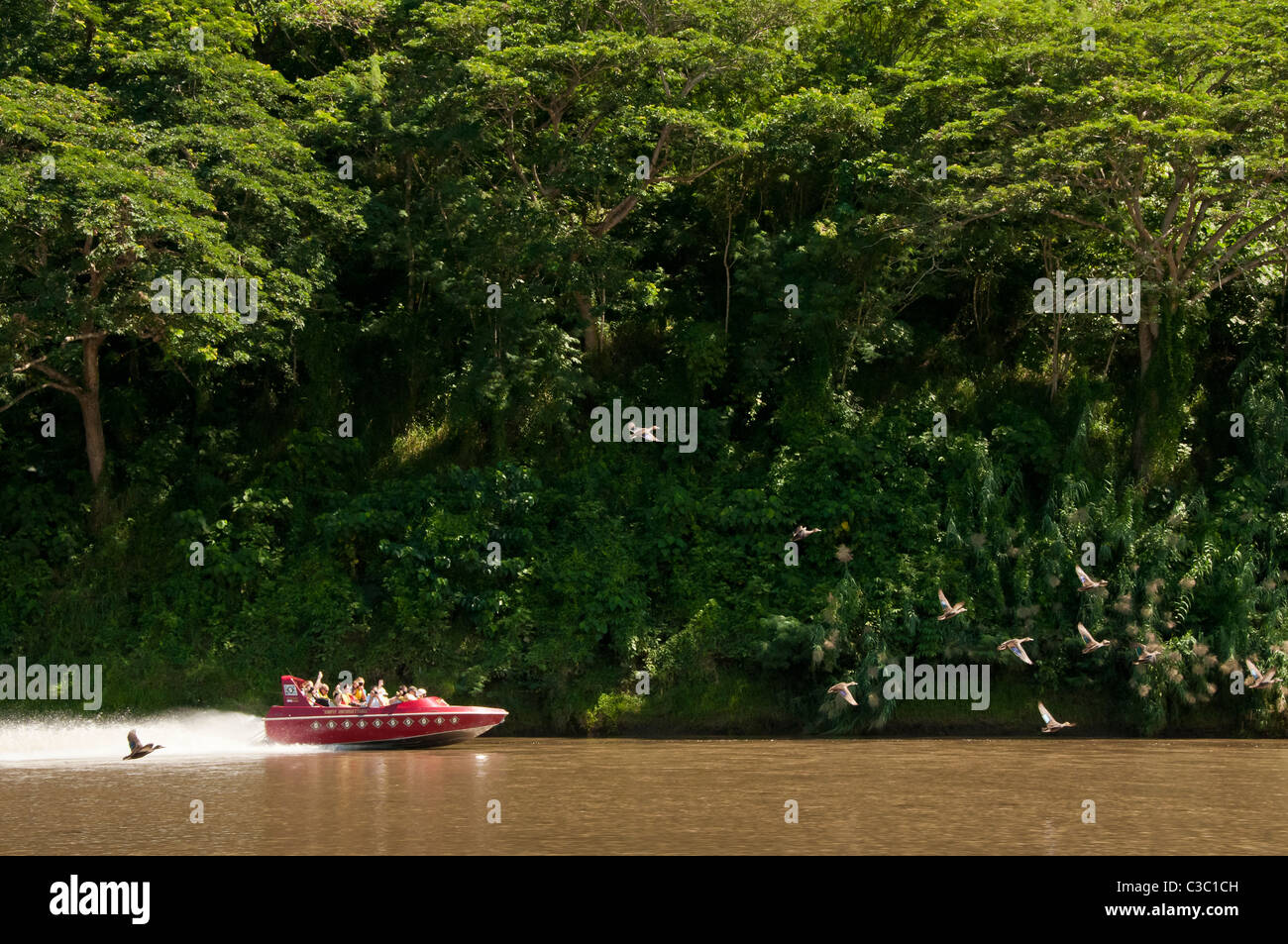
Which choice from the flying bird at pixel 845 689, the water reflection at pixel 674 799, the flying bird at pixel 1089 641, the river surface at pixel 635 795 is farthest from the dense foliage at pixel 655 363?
the water reflection at pixel 674 799

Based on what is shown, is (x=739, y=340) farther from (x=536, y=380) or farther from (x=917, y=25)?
(x=917, y=25)

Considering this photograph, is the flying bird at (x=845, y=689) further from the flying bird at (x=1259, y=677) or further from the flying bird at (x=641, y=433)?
the flying bird at (x=1259, y=677)

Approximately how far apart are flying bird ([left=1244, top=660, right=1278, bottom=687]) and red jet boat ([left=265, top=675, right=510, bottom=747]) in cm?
1182

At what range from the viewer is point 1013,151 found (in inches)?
849

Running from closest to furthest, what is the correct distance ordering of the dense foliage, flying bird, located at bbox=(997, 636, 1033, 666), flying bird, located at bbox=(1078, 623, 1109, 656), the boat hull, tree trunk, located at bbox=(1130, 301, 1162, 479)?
the boat hull → flying bird, located at bbox=(1078, 623, 1109, 656) → flying bird, located at bbox=(997, 636, 1033, 666) → the dense foliage → tree trunk, located at bbox=(1130, 301, 1162, 479)

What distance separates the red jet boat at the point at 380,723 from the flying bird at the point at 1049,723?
26.8 feet

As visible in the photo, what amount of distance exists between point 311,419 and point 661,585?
7995 millimetres

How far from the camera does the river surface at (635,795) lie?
12344 mm

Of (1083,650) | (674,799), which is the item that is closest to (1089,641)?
(1083,650)

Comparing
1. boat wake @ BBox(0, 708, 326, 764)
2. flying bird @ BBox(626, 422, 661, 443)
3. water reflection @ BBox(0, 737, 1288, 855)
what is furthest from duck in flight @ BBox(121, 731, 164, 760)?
flying bird @ BBox(626, 422, 661, 443)

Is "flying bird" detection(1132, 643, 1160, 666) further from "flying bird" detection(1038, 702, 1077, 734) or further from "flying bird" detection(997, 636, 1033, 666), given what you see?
"flying bird" detection(997, 636, 1033, 666)

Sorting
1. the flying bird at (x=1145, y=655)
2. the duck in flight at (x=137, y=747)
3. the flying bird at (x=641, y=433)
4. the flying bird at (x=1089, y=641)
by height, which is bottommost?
the duck in flight at (x=137, y=747)

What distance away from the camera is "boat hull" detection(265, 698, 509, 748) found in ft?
64.7

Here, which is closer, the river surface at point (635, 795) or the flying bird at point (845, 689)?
the river surface at point (635, 795)
